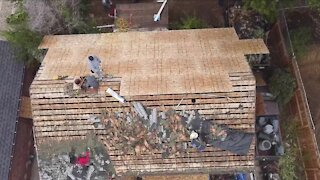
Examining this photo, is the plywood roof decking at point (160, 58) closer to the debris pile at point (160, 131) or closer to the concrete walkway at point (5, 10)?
the debris pile at point (160, 131)

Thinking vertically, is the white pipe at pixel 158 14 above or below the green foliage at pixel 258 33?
above

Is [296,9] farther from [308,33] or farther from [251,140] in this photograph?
[251,140]

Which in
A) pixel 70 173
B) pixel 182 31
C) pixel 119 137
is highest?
pixel 182 31

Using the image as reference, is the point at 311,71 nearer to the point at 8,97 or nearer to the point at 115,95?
the point at 115,95

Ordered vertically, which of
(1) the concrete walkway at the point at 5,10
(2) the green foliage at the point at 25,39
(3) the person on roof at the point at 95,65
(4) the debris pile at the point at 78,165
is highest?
(1) the concrete walkway at the point at 5,10

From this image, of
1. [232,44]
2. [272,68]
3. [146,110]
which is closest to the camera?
[146,110]

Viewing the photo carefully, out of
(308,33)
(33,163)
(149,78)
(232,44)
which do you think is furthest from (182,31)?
(33,163)

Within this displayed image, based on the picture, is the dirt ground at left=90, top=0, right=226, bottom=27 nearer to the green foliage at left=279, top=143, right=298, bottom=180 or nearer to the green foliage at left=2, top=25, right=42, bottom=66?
the green foliage at left=2, top=25, right=42, bottom=66

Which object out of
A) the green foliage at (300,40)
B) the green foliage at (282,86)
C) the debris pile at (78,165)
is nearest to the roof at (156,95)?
the debris pile at (78,165)
